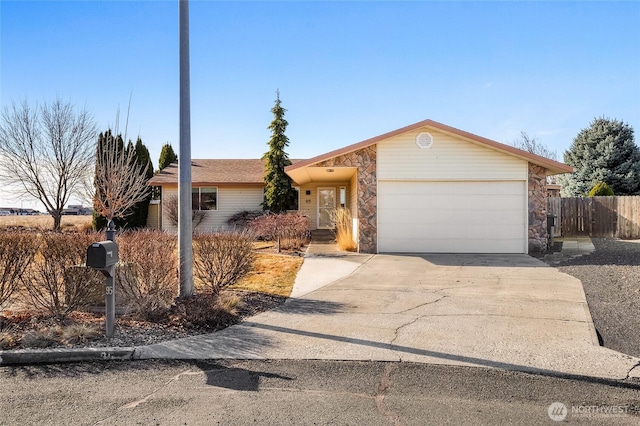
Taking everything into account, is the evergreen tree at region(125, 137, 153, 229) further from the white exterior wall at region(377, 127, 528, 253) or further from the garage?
the white exterior wall at region(377, 127, 528, 253)

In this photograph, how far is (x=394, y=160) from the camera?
1364 cm

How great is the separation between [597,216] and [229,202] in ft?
62.2

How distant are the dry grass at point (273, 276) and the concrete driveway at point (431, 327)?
39 cm

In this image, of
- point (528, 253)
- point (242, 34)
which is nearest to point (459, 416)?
point (242, 34)

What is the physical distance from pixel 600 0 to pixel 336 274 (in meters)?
9.05

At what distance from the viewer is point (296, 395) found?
3691 millimetres

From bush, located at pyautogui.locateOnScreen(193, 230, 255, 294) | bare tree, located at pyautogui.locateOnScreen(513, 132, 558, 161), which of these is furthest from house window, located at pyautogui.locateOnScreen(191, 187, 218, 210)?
bare tree, located at pyautogui.locateOnScreen(513, 132, 558, 161)

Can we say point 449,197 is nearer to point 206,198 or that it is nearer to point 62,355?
point 62,355

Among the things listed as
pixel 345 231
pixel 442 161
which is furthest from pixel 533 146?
pixel 345 231

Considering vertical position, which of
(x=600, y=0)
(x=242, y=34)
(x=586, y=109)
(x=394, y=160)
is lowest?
(x=394, y=160)

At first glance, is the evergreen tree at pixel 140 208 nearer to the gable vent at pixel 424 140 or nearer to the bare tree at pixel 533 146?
the gable vent at pixel 424 140

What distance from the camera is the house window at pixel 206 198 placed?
21.7 metres

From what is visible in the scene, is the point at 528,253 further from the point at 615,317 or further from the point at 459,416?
the point at 459,416

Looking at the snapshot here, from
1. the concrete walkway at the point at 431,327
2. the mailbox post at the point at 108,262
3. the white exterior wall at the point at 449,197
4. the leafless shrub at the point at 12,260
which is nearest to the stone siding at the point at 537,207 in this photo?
the white exterior wall at the point at 449,197
